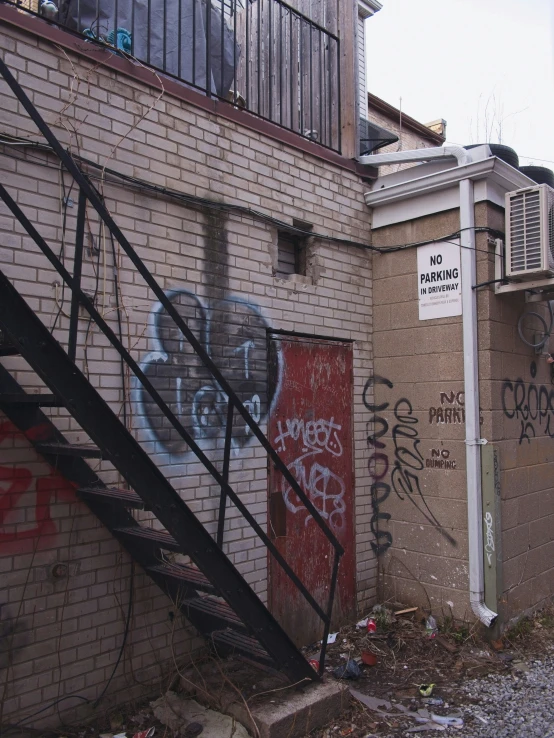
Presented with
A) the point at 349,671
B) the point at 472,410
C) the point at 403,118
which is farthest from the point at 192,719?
the point at 403,118

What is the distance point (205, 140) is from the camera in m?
4.41

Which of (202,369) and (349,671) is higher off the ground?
(202,369)

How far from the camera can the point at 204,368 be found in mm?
4273

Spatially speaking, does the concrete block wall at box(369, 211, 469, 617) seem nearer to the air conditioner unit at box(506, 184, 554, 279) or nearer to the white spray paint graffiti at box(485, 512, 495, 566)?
the white spray paint graffiti at box(485, 512, 495, 566)

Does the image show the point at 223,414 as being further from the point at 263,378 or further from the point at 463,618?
the point at 463,618

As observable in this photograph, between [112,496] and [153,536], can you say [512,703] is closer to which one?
[153,536]

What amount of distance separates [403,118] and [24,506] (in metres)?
9.14

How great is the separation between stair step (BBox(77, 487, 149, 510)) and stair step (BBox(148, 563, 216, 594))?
530 mm

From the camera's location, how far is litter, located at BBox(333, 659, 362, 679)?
4.20 m

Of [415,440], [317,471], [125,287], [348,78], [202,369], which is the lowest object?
[317,471]

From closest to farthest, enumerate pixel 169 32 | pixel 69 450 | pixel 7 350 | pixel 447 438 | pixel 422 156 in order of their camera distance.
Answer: pixel 7 350, pixel 69 450, pixel 169 32, pixel 447 438, pixel 422 156

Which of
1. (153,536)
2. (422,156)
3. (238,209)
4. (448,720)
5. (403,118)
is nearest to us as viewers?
(153,536)

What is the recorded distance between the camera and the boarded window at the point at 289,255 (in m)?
5.09

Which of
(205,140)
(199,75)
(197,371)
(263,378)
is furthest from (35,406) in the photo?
(199,75)
